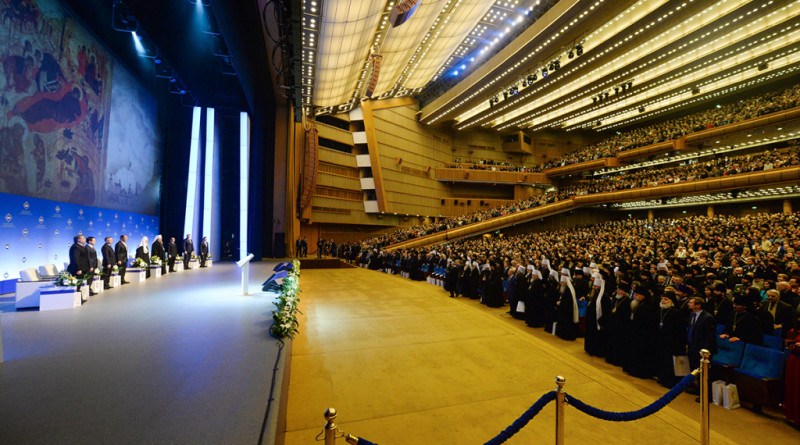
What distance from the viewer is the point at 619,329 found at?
5.27 m

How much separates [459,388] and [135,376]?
3279 mm

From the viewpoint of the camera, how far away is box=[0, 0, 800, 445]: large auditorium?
11.0 ft

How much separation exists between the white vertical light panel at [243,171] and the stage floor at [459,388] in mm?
12000

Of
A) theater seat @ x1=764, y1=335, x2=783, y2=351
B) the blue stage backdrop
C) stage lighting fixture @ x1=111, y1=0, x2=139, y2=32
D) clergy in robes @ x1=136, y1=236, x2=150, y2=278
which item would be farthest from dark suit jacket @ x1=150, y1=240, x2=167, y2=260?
theater seat @ x1=764, y1=335, x2=783, y2=351

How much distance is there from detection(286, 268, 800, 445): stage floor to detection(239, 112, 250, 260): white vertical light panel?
472 inches

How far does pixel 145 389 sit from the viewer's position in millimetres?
2953

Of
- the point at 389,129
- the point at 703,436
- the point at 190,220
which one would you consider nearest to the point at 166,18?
the point at 190,220

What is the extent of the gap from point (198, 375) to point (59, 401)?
0.94 m

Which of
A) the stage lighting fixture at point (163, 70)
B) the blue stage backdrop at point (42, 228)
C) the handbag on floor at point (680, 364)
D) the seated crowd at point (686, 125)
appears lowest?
the handbag on floor at point (680, 364)

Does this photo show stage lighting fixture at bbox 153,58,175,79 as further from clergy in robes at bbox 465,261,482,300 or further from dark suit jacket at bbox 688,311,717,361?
dark suit jacket at bbox 688,311,717,361

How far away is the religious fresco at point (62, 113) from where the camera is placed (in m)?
7.30

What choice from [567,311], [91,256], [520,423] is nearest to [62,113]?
[91,256]

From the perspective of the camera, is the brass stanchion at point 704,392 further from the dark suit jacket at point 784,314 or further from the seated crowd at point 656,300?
the dark suit jacket at point 784,314

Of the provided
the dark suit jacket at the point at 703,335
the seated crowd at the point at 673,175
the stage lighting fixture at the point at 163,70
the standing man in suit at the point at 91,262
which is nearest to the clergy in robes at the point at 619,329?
the dark suit jacket at the point at 703,335
